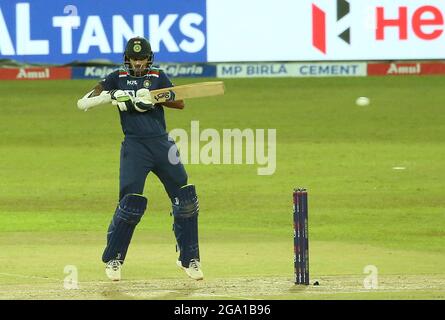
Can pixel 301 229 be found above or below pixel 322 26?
below

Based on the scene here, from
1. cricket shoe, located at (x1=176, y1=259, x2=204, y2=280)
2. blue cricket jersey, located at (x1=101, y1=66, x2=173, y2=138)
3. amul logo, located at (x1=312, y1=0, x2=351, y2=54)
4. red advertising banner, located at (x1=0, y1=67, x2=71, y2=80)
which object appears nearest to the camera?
cricket shoe, located at (x1=176, y1=259, x2=204, y2=280)

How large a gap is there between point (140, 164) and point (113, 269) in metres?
0.87

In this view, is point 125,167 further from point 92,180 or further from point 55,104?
point 55,104

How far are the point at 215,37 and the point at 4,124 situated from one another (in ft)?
14.9

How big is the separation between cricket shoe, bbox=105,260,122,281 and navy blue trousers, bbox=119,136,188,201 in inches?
20.8

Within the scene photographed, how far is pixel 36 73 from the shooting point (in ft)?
88.4

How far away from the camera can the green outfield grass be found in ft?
34.3

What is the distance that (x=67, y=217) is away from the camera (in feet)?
51.0

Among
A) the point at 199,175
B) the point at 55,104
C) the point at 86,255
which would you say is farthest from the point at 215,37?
the point at 86,255

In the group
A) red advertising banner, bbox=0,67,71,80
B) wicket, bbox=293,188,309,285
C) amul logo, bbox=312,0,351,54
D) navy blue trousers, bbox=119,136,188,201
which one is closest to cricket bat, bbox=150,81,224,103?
navy blue trousers, bbox=119,136,188,201

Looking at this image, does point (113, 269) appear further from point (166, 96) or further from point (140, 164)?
point (166, 96)

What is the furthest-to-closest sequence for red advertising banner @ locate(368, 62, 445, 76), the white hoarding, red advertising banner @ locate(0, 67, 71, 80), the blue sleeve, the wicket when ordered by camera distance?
red advertising banner @ locate(0, 67, 71, 80)
red advertising banner @ locate(368, 62, 445, 76)
the white hoarding
the blue sleeve
the wicket

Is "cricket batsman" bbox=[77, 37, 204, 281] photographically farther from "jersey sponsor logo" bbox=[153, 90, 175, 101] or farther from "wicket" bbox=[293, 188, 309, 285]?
"wicket" bbox=[293, 188, 309, 285]

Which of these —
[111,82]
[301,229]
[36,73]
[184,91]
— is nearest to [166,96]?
[184,91]
